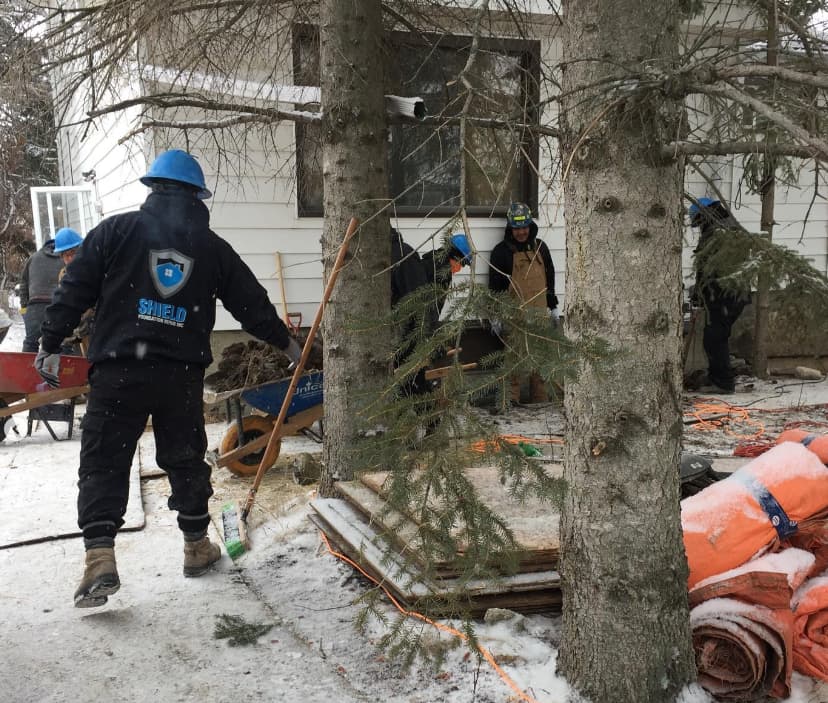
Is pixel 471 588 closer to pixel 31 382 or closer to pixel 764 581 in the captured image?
pixel 764 581

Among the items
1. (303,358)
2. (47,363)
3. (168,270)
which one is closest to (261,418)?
(303,358)

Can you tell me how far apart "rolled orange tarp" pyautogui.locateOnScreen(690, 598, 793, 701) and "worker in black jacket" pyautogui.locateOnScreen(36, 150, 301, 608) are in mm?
2441

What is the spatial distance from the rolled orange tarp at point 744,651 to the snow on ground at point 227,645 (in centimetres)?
15

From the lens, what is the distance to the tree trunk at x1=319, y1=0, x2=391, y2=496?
4344 millimetres

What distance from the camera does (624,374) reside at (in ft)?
8.24

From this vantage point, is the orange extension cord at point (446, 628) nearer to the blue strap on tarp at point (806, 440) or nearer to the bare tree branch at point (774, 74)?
the bare tree branch at point (774, 74)

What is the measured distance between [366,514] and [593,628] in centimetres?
155

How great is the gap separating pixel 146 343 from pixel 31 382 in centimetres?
318

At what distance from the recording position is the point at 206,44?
517 cm

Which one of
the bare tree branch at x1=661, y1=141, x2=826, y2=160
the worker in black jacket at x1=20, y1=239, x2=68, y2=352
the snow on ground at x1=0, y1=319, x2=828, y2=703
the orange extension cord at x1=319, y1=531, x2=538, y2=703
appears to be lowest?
the snow on ground at x1=0, y1=319, x2=828, y2=703

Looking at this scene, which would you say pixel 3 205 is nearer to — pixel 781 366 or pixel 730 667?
pixel 781 366

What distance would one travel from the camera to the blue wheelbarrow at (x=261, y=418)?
5.39 m

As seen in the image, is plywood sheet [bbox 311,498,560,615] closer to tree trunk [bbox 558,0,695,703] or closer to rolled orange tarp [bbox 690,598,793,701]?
tree trunk [bbox 558,0,695,703]

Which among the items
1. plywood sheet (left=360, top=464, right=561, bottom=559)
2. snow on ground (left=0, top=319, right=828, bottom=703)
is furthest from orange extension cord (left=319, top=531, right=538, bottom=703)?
plywood sheet (left=360, top=464, right=561, bottom=559)
